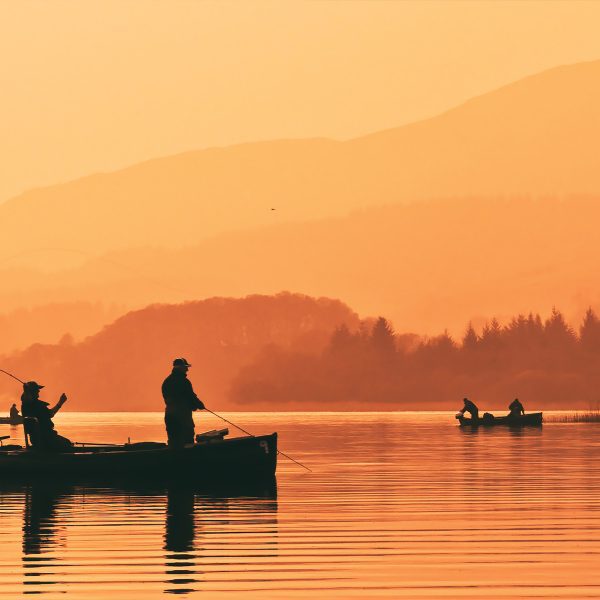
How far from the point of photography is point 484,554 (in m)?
22.4

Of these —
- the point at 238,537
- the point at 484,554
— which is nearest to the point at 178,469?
the point at 238,537

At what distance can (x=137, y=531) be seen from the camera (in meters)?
25.9

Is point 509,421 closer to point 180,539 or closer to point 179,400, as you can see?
point 179,400

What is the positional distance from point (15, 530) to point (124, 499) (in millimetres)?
6928

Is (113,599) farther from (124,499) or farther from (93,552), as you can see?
(124,499)

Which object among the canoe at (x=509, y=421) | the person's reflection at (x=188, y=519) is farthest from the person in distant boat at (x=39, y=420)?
the canoe at (x=509, y=421)

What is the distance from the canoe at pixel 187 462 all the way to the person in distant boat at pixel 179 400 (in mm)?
532

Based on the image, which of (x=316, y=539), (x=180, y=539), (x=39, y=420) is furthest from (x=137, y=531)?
(x=39, y=420)

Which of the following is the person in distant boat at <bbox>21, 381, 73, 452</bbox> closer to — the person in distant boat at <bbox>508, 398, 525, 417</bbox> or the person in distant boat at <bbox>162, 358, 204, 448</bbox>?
the person in distant boat at <bbox>162, 358, 204, 448</bbox>

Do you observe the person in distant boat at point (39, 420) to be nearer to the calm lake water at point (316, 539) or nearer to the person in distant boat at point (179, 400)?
the calm lake water at point (316, 539)

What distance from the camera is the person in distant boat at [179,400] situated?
35.6 metres

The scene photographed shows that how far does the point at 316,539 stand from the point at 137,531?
3.34 m

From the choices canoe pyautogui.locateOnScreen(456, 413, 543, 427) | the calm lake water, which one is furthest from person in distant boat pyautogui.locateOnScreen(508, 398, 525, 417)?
the calm lake water

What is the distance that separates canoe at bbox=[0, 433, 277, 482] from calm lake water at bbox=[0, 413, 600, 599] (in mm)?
462
